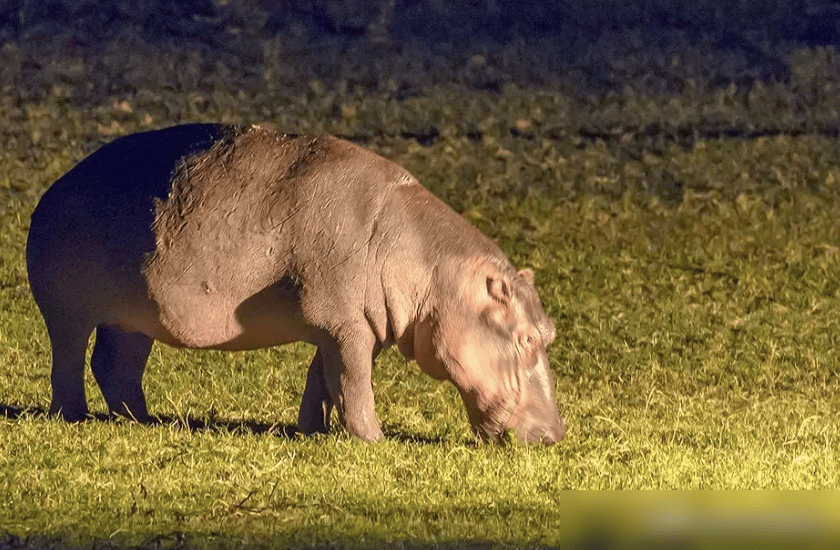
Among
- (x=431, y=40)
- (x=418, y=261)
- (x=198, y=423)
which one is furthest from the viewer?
(x=431, y=40)

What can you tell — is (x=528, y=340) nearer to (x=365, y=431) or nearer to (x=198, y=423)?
(x=365, y=431)

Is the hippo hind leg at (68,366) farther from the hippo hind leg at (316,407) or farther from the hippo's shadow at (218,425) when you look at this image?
the hippo hind leg at (316,407)

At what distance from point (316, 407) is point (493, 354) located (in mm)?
1081

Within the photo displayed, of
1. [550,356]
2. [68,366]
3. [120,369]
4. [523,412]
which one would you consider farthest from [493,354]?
[550,356]

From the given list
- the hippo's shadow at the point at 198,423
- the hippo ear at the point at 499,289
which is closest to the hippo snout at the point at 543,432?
the hippo ear at the point at 499,289

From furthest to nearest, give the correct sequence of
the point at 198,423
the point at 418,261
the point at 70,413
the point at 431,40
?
the point at 431,40, the point at 198,423, the point at 70,413, the point at 418,261

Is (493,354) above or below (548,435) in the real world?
above

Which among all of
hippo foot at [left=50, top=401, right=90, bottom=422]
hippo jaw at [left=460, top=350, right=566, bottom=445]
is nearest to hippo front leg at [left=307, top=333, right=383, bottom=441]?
hippo jaw at [left=460, top=350, right=566, bottom=445]

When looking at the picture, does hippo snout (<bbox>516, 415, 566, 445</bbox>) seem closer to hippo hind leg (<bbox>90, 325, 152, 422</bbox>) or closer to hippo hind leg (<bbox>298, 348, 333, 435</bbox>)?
hippo hind leg (<bbox>298, 348, 333, 435</bbox>)

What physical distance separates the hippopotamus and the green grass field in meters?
0.43

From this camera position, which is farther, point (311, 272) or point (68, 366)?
point (68, 366)

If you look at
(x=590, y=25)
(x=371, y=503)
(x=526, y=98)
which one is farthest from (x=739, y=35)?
(x=371, y=503)

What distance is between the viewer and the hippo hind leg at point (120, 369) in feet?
32.8

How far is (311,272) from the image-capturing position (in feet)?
30.1
